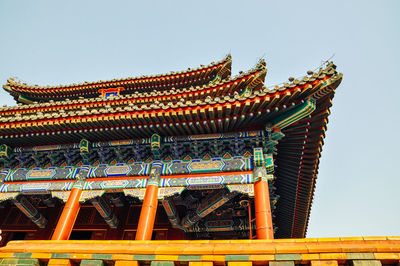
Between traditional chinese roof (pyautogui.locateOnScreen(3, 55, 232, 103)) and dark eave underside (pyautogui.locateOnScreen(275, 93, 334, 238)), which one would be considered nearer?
dark eave underside (pyautogui.locateOnScreen(275, 93, 334, 238))

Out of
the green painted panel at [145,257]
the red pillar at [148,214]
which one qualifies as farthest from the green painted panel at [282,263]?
the red pillar at [148,214]

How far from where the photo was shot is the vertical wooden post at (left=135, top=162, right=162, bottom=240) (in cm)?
737

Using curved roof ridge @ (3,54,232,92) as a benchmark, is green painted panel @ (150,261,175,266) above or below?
below

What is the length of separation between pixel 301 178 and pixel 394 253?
270 inches

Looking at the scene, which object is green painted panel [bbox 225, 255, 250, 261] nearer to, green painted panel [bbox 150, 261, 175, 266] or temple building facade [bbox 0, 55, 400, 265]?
green painted panel [bbox 150, 261, 175, 266]

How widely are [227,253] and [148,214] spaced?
4521mm

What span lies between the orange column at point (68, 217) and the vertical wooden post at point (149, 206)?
226 cm

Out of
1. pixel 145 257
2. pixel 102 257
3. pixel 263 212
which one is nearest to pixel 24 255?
pixel 102 257

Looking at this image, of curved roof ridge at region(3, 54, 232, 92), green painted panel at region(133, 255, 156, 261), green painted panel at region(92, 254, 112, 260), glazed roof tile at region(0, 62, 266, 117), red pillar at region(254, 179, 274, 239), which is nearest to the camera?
green painted panel at region(133, 255, 156, 261)

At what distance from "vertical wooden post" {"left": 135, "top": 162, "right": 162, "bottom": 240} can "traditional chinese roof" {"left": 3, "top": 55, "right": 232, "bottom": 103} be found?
6.41 meters

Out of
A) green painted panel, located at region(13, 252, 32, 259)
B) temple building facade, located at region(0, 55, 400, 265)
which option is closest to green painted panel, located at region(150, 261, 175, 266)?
temple building facade, located at region(0, 55, 400, 265)

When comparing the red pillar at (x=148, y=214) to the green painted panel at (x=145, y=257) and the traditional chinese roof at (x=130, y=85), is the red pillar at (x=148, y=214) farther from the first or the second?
the traditional chinese roof at (x=130, y=85)

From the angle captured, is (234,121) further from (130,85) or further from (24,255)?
(130,85)

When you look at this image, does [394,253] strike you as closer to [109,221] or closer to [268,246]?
[268,246]
